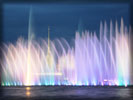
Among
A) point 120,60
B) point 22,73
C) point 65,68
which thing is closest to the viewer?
point 120,60

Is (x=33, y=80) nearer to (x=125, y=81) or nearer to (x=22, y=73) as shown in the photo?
(x=22, y=73)

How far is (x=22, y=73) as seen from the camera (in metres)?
23.9

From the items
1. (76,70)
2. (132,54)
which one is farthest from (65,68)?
(132,54)

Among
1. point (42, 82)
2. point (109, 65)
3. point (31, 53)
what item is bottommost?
point (42, 82)

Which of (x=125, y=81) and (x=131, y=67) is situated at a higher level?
(x=131, y=67)

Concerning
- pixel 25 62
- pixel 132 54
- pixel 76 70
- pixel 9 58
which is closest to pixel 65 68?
pixel 76 70

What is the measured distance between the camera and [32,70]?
80.7 ft

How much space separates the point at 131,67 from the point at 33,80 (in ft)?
33.6

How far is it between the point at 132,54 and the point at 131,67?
56.6 inches

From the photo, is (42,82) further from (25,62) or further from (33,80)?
(25,62)

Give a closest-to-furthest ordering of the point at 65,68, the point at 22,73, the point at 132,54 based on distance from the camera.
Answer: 1. the point at 132,54
2. the point at 22,73
3. the point at 65,68

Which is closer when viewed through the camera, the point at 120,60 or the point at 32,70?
the point at 120,60

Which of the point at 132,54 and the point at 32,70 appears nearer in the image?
the point at 132,54

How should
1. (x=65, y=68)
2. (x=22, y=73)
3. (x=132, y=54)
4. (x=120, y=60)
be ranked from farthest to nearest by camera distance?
(x=65, y=68)
(x=22, y=73)
(x=120, y=60)
(x=132, y=54)
